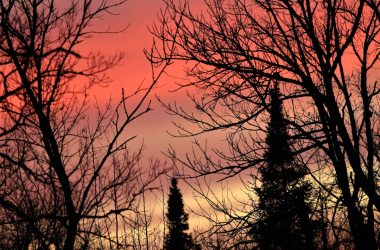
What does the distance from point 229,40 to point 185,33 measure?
782 mm

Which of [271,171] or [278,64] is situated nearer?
[278,64]

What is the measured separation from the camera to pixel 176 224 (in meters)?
54.1

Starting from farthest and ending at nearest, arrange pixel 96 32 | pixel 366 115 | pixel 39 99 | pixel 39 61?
pixel 366 115 → pixel 96 32 → pixel 39 61 → pixel 39 99

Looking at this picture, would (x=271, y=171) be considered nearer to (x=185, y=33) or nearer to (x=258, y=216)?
(x=258, y=216)

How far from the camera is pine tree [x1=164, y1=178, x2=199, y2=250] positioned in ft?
177

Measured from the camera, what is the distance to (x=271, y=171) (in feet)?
33.1

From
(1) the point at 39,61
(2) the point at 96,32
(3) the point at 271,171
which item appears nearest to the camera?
(1) the point at 39,61

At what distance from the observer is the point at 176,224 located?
5412cm

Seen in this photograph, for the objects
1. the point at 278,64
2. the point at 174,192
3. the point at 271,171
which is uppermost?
the point at 174,192

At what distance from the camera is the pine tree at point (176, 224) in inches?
2121

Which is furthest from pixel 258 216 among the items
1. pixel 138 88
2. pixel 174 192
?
pixel 174 192

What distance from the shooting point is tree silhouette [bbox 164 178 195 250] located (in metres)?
53.9

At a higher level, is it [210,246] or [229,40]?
[229,40]

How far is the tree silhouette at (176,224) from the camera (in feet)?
177
